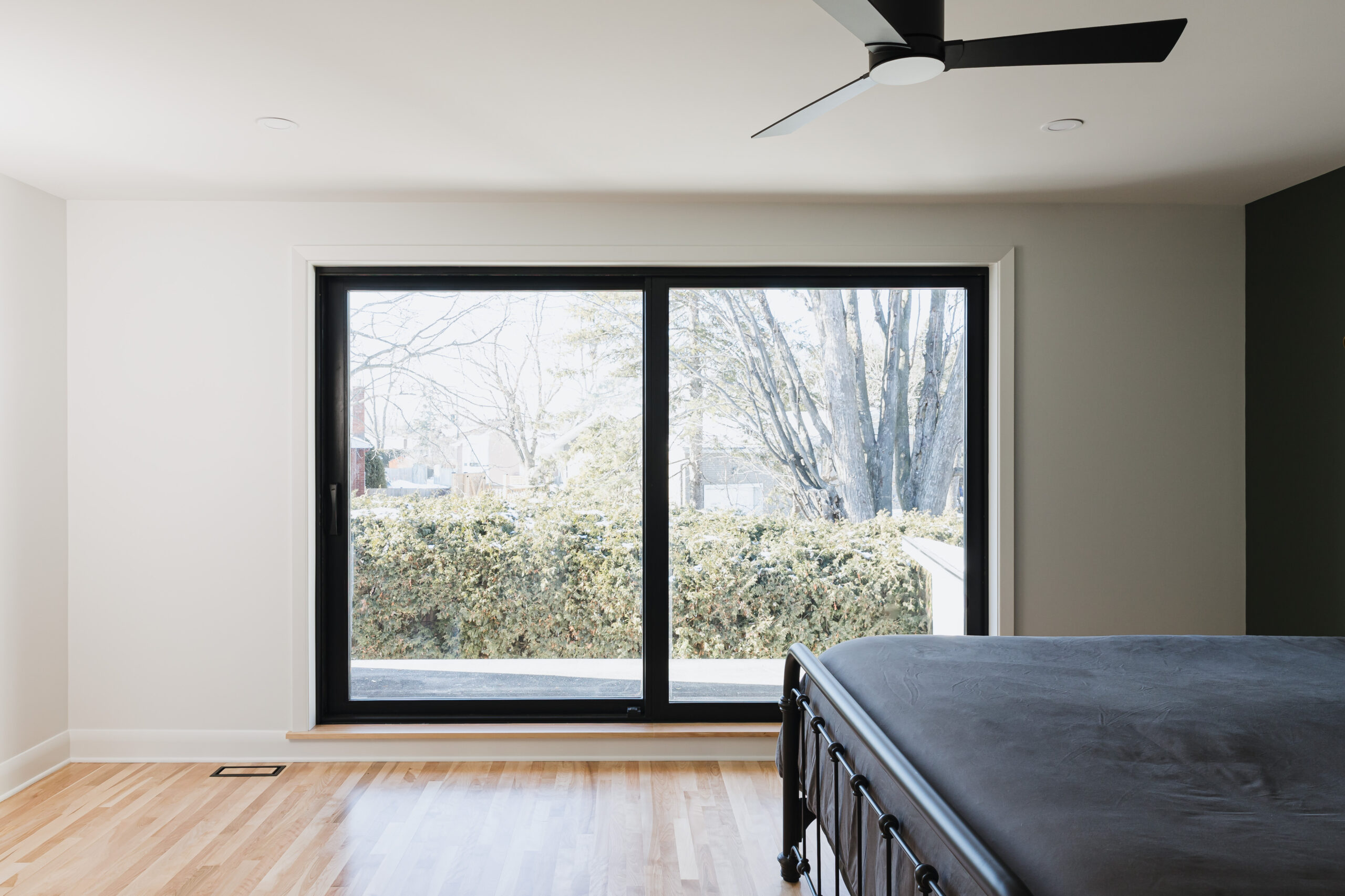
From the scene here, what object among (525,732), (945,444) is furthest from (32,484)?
(945,444)

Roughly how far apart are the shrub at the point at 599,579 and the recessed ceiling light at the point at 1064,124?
1.72 meters

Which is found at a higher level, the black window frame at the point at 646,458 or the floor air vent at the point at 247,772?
the black window frame at the point at 646,458

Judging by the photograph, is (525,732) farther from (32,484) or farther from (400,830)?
(32,484)

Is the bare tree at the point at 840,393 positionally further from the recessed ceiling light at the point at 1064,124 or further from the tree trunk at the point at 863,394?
the recessed ceiling light at the point at 1064,124

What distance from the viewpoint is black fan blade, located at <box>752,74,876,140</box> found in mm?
1813

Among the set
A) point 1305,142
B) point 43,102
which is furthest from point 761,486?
point 43,102

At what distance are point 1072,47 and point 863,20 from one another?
1.48ft

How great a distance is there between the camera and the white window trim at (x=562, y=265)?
12.0 feet

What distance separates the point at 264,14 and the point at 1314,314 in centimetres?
377

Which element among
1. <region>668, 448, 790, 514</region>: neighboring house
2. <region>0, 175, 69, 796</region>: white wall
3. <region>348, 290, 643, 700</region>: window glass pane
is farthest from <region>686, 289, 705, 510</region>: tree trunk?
<region>0, 175, 69, 796</region>: white wall

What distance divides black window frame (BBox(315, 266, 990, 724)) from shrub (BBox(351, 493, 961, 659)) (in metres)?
0.08

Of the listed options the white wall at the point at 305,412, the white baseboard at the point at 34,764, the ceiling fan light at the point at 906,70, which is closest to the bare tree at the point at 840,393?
the white wall at the point at 305,412

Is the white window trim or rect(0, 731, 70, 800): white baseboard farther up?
the white window trim

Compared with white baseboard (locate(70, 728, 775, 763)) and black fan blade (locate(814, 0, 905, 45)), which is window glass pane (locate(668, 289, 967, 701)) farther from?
black fan blade (locate(814, 0, 905, 45))
